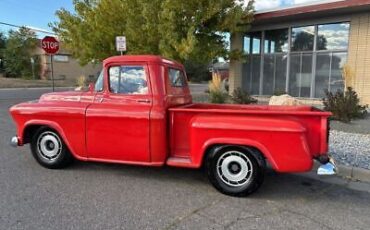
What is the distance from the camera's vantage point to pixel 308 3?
13414 millimetres

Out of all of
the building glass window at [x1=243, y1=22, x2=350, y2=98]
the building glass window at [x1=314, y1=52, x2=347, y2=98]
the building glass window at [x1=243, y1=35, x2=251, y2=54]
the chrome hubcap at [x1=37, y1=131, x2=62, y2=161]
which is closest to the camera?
the chrome hubcap at [x1=37, y1=131, x2=62, y2=161]

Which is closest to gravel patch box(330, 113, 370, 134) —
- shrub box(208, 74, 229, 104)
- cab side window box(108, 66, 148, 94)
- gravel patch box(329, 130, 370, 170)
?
gravel patch box(329, 130, 370, 170)

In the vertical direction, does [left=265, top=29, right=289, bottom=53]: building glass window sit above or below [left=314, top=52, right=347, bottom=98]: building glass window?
above

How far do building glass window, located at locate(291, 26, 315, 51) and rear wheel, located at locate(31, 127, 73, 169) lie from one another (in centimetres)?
1232

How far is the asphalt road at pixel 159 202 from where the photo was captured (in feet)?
11.3

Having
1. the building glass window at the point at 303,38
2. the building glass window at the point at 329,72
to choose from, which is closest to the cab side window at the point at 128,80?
the building glass window at the point at 329,72

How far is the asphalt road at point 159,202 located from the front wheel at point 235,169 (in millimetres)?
141

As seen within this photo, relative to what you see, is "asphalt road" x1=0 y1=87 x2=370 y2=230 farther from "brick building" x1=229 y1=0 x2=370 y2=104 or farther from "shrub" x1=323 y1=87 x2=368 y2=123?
"brick building" x1=229 y1=0 x2=370 y2=104

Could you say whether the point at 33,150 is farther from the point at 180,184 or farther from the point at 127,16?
the point at 127,16

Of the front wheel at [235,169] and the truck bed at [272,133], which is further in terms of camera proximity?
the front wheel at [235,169]

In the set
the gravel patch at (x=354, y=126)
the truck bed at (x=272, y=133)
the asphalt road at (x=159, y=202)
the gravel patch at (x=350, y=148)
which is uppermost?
the truck bed at (x=272, y=133)

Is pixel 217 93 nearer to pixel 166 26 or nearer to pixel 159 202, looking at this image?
pixel 166 26

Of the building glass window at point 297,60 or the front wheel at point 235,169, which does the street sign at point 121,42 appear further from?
the building glass window at point 297,60

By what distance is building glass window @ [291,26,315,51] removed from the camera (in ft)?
47.2
